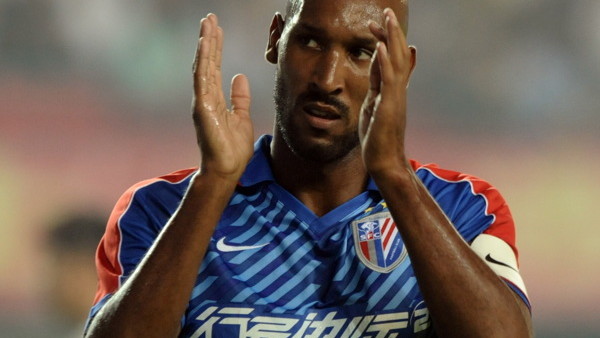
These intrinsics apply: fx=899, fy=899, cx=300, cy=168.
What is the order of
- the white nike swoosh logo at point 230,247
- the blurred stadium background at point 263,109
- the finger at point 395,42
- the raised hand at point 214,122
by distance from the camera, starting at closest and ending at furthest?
the finger at point 395,42 < the raised hand at point 214,122 < the white nike swoosh logo at point 230,247 < the blurred stadium background at point 263,109

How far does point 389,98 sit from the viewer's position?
182cm

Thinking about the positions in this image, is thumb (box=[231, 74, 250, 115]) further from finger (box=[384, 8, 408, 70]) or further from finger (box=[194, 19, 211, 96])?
finger (box=[384, 8, 408, 70])

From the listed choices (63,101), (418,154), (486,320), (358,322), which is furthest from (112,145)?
(486,320)

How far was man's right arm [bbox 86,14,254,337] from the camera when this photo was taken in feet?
6.00

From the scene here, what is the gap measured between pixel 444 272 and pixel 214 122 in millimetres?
575

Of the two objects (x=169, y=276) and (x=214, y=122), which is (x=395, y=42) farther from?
(x=169, y=276)

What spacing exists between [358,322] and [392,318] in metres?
0.08

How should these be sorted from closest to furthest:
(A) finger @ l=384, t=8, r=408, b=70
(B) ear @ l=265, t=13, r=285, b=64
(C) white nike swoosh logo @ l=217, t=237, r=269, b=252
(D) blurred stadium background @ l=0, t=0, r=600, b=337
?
(A) finger @ l=384, t=8, r=408, b=70 → (C) white nike swoosh logo @ l=217, t=237, r=269, b=252 → (B) ear @ l=265, t=13, r=285, b=64 → (D) blurred stadium background @ l=0, t=0, r=600, b=337

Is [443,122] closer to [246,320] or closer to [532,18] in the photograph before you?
[532,18]

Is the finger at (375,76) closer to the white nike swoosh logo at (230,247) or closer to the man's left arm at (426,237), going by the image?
the man's left arm at (426,237)

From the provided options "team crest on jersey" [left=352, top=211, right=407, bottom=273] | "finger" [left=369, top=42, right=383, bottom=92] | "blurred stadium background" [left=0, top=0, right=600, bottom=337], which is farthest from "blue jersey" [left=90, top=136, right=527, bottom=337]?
"blurred stadium background" [left=0, top=0, right=600, bottom=337]

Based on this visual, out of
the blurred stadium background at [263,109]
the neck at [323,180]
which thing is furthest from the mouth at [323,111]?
the blurred stadium background at [263,109]

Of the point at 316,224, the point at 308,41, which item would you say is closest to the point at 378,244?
the point at 316,224

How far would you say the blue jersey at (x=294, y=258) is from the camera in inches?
79.6
